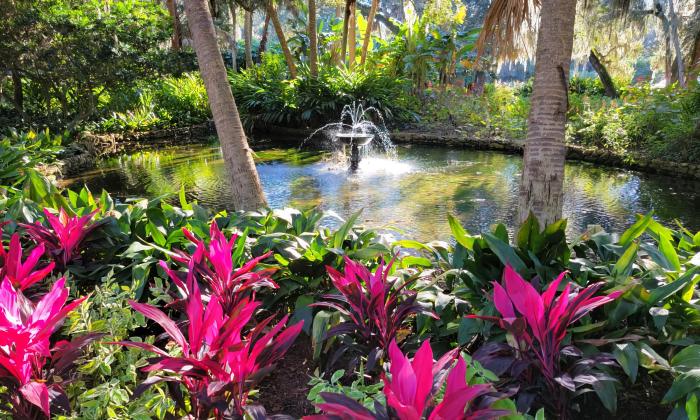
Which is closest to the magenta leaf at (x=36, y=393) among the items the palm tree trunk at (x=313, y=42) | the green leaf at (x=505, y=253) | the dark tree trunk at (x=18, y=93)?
the green leaf at (x=505, y=253)

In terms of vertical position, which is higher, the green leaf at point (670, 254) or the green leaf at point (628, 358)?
the green leaf at point (670, 254)

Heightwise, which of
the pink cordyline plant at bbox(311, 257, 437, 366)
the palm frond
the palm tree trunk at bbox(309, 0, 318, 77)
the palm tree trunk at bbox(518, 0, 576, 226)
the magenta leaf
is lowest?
the pink cordyline plant at bbox(311, 257, 437, 366)

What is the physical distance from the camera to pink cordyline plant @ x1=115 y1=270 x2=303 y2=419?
136 centimetres

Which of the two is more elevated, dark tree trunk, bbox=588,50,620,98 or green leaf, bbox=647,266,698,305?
dark tree trunk, bbox=588,50,620,98

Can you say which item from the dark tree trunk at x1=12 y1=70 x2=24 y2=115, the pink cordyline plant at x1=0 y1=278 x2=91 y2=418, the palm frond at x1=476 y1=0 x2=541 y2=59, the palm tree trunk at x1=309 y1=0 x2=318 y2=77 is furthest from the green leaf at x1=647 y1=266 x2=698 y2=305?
the palm tree trunk at x1=309 y1=0 x2=318 y2=77

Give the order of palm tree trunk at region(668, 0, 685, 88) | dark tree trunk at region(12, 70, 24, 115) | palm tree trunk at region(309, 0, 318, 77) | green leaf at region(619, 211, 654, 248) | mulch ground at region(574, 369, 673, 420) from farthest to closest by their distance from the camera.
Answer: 1. palm tree trunk at region(668, 0, 685, 88)
2. palm tree trunk at region(309, 0, 318, 77)
3. dark tree trunk at region(12, 70, 24, 115)
4. green leaf at region(619, 211, 654, 248)
5. mulch ground at region(574, 369, 673, 420)

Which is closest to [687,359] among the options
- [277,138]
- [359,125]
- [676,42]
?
[359,125]

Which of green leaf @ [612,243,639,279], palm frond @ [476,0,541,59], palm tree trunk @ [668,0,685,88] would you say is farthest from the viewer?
palm tree trunk @ [668,0,685,88]

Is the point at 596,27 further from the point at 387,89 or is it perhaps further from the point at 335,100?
the point at 335,100

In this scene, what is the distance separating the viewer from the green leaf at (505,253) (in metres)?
2.14

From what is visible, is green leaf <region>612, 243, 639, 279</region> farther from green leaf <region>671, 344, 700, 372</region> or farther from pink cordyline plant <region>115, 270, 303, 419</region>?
pink cordyline plant <region>115, 270, 303, 419</region>

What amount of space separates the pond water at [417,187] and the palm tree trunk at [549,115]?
2.28 meters

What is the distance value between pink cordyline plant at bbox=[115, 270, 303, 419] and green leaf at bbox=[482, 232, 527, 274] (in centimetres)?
Result: 108

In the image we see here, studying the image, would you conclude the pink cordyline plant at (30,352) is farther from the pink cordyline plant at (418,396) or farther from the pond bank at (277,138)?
the pond bank at (277,138)
